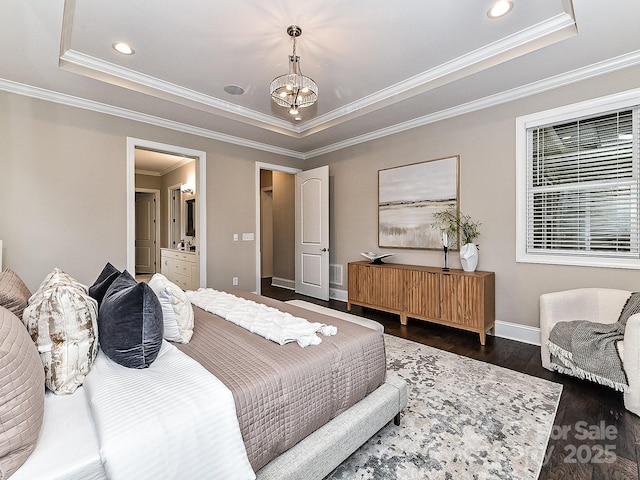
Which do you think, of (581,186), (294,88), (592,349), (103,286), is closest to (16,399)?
(103,286)

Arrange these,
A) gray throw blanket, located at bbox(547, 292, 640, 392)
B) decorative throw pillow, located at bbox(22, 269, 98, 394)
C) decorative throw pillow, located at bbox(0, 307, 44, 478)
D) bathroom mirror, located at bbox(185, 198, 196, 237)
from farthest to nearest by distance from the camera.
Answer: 1. bathroom mirror, located at bbox(185, 198, 196, 237)
2. gray throw blanket, located at bbox(547, 292, 640, 392)
3. decorative throw pillow, located at bbox(22, 269, 98, 394)
4. decorative throw pillow, located at bbox(0, 307, 44, 478)

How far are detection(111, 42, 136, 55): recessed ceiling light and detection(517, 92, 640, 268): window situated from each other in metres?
3.88

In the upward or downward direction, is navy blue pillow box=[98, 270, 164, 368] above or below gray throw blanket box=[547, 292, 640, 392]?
above

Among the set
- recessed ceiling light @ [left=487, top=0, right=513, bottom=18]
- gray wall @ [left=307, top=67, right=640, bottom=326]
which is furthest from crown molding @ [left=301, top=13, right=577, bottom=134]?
gray wall @ [left=307, top=67, right=640, bottom=326]

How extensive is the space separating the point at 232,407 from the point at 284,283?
17.9 feet

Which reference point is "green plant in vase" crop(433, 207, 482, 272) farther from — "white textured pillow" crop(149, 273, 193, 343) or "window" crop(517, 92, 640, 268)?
"white textured pillow" crop(149, 273, 193, 343)

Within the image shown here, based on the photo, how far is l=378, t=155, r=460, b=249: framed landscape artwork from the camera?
3.82m

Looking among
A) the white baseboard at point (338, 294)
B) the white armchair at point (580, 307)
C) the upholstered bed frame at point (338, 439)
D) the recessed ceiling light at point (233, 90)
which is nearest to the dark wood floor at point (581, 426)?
the white armchair at point (580, 307)

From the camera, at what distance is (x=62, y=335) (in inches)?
46.8

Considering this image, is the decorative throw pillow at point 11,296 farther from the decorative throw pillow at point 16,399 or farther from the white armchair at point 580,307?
the white armchair at point 580,307

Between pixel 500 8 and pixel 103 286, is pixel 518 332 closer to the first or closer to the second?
pixel 500 8

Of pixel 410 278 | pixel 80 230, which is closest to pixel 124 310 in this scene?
pixel 80 230

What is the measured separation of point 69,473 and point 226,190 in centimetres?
409

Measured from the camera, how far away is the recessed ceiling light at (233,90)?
11.2 feet
